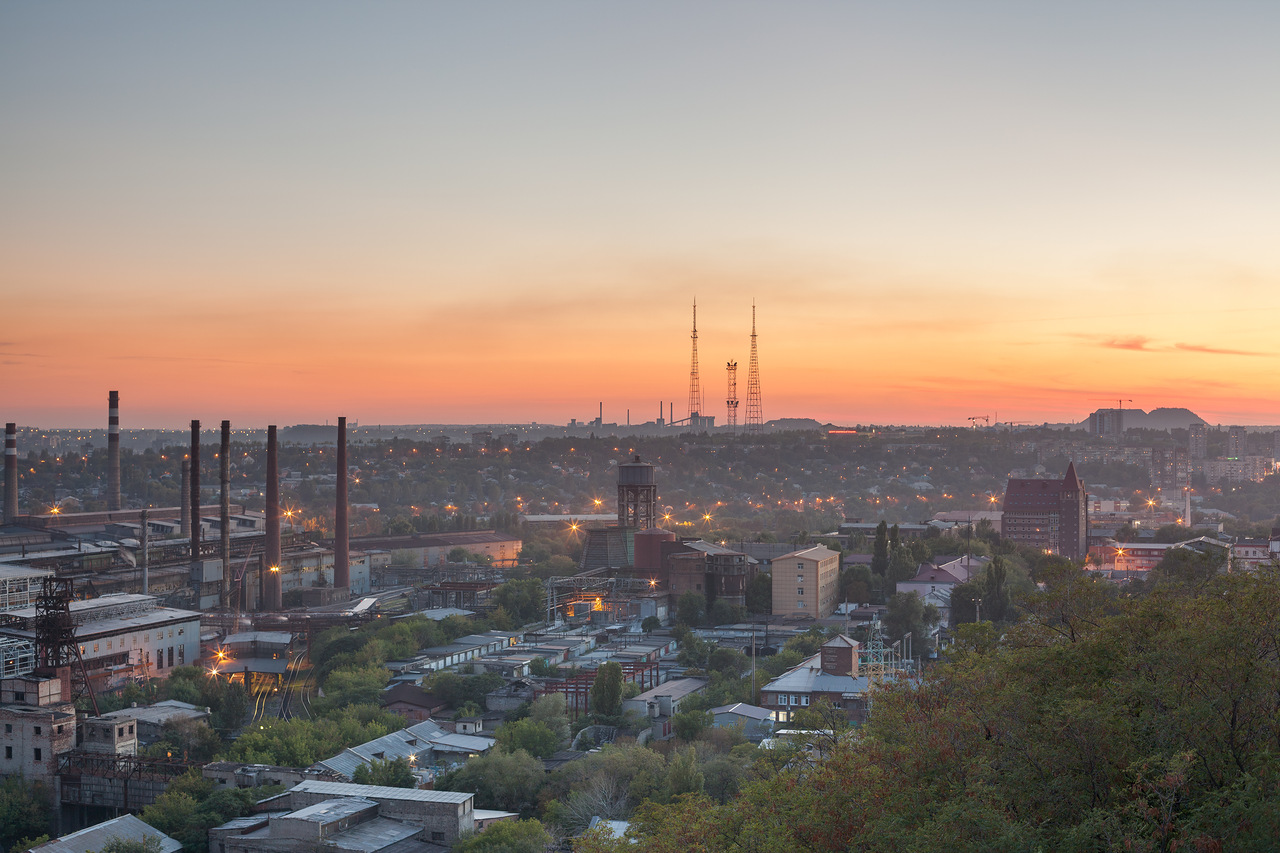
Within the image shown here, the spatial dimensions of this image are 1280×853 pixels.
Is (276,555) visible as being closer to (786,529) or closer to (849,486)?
(786,529)

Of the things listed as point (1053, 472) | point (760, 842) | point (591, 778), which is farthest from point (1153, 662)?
point (1053, 472)

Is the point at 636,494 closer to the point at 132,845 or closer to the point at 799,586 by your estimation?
the point at 799,586

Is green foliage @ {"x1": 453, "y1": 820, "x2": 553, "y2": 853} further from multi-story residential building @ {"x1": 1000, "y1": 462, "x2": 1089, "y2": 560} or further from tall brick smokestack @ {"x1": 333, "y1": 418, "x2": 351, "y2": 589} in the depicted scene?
multi-story residential building @ {"x1": 1000, "y1": 462, "x2": 1089, "y2": 560}

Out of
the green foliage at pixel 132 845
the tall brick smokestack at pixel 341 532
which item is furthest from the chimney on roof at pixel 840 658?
the tall brick smokestack at pixel 341 532

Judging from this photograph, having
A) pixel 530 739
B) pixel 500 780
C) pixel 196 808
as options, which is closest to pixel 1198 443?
pixel 530 739

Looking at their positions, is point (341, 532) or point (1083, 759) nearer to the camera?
point (1083, 759)

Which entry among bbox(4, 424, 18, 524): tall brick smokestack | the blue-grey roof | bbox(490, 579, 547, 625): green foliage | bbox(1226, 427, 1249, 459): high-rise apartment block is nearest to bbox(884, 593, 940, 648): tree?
bbox(490, 579, 547, 625): green foliage
